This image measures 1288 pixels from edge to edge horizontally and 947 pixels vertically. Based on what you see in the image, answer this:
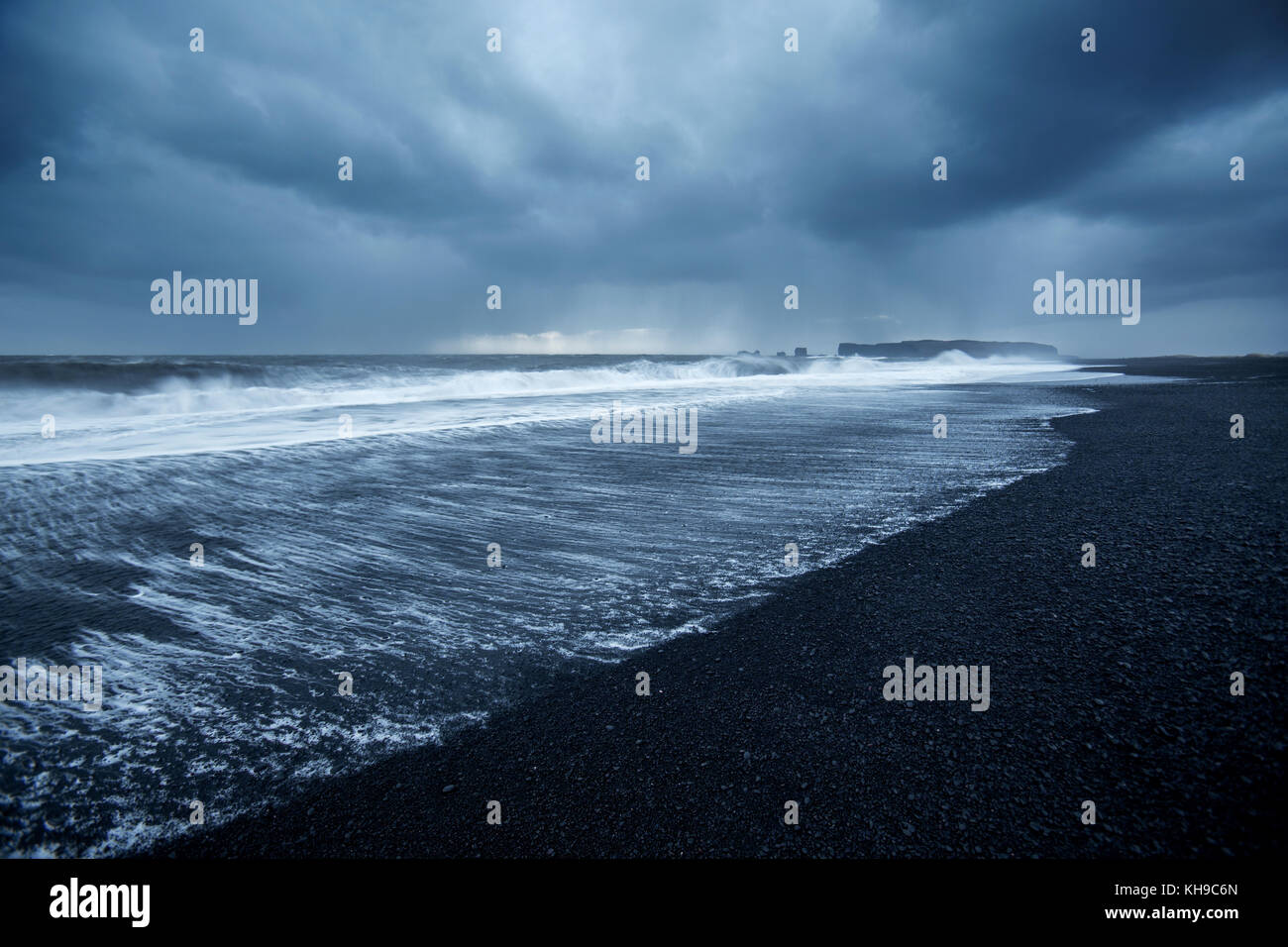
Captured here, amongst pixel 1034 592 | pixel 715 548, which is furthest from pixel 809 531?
pixel 1034 592

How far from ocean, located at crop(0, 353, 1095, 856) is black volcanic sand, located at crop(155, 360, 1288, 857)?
1.37 ft

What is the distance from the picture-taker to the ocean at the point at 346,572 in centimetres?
296

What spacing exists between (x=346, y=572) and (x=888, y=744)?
475cm

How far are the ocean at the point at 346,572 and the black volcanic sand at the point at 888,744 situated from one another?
0.42 meters

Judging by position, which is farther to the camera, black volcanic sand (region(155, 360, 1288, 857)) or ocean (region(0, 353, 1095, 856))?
ocean (region(0, 353, 1095, 856))

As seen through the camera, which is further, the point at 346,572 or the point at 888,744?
the point at 346,572

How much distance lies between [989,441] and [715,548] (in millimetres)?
9520

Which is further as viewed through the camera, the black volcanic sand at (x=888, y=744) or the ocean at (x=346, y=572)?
the ocean at (x=346, y=572)

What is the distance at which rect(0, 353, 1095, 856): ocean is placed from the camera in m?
2.96

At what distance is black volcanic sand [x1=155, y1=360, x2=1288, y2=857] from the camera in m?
2.31

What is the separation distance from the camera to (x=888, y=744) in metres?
2.82

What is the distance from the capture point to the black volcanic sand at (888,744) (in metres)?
2.31

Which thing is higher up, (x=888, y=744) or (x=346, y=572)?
(x=346, y=572)

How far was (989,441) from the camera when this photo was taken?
12492 mm
